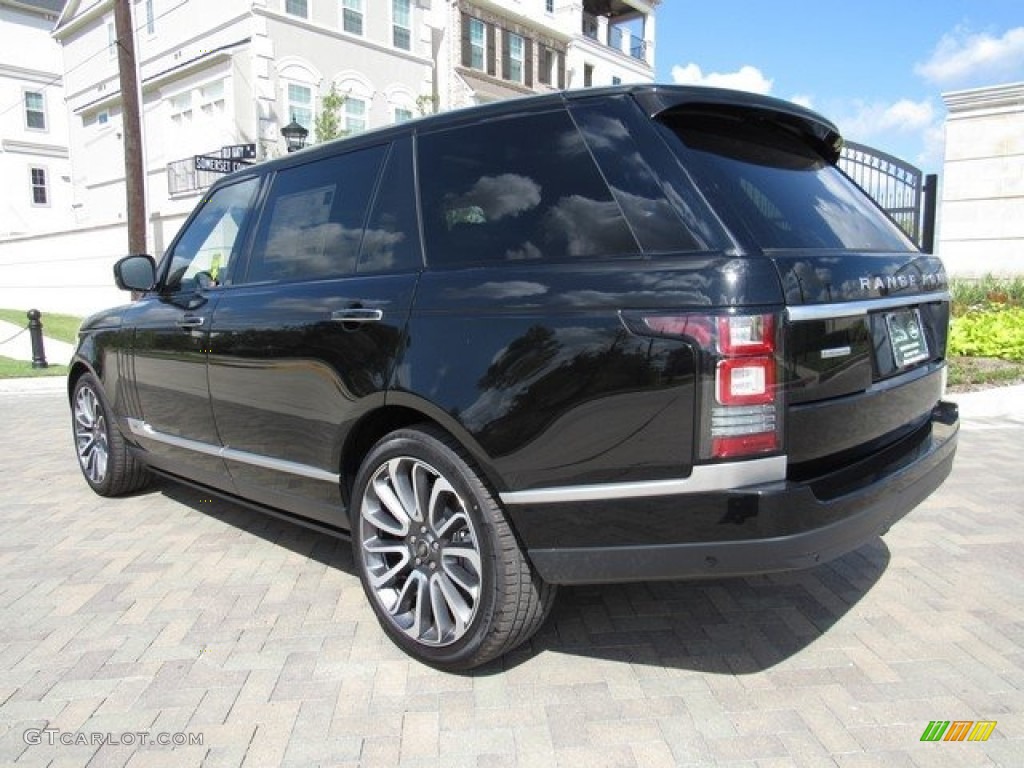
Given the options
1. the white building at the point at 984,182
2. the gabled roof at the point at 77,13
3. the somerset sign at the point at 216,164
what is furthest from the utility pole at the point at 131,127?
the white building at the point at 984,182

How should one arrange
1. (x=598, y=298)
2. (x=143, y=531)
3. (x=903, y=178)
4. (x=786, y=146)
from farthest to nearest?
(x=903, y=178) → (x=143, y=531) → (x=786, y=146) → (x=598, y=298)

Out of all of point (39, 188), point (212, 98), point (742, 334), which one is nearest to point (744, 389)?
point (742, 334)

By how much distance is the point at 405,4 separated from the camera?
2448 centimetres

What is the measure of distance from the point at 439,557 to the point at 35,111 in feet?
133

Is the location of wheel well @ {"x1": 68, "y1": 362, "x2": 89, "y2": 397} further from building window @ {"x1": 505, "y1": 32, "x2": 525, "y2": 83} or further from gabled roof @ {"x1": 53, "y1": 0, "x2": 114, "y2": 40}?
gabled roof @ {"x1": 53, "y1": 0, "x2": 114, "y2": 40}

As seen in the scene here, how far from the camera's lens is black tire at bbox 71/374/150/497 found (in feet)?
16.2

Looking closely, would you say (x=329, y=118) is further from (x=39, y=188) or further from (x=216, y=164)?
(x=39, y=188)

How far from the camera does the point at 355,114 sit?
23.3 m

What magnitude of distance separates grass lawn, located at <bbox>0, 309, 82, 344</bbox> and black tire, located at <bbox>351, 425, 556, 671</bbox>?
14640 mm

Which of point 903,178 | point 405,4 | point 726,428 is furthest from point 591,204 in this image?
point 405,4

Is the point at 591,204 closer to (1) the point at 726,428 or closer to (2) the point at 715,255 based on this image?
(2) the point at 715,255

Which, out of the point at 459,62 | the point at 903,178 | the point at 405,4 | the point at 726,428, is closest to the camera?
the point at 726,428

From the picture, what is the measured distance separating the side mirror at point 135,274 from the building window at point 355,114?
774 inches

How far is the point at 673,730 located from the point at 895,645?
3.64ft
